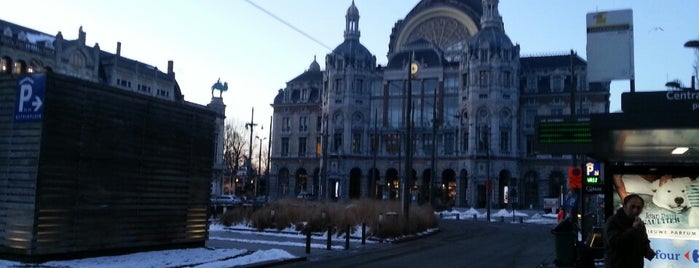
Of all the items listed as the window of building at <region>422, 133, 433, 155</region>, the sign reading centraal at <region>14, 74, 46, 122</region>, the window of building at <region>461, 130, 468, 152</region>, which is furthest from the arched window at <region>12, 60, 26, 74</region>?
the window of building at <region>461, 130, 468, 152</region>

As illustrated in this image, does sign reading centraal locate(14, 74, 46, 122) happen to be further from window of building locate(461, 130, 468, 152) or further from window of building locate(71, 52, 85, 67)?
window of building locate(461, 130, 468, 152)

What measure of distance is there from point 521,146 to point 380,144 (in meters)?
18.7

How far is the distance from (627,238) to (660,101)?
3.35m

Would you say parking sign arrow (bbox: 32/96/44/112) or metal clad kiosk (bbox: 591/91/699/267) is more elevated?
parking sign arrow (bbox: 32/96/44/112)

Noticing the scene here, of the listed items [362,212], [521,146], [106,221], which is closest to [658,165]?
[106,221]

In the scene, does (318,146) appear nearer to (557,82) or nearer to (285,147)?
(285,147)

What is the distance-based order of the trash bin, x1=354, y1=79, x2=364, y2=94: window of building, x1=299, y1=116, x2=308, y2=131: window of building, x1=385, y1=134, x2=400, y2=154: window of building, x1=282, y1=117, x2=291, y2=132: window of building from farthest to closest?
x1=282, y1=117, x2=291, y2=132: window of building → x1=299, y1=116, x2=308, y2=131: window of building → x1=354, y1=79, x2=364, y2=94: window of building → x1=385, y1=134, x2=400, y2=154: window of building → the trash bin

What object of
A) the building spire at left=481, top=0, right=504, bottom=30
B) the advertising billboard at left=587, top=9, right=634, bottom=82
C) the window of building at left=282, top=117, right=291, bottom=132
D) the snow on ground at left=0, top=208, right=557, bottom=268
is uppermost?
the building spire at left=481, top=0, right=504, bottom=30

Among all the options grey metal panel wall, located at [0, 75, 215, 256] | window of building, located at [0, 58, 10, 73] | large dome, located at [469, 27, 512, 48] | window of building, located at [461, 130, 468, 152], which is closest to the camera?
grey metal panel wall, located at [0, 75, 215, 256]

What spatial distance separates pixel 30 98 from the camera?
15883 millimetres

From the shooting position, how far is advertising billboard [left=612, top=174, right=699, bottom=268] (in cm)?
1221

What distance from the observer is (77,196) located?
648 inches

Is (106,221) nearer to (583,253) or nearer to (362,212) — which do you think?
(583,253)

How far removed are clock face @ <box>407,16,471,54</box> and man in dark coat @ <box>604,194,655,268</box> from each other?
284 feet
